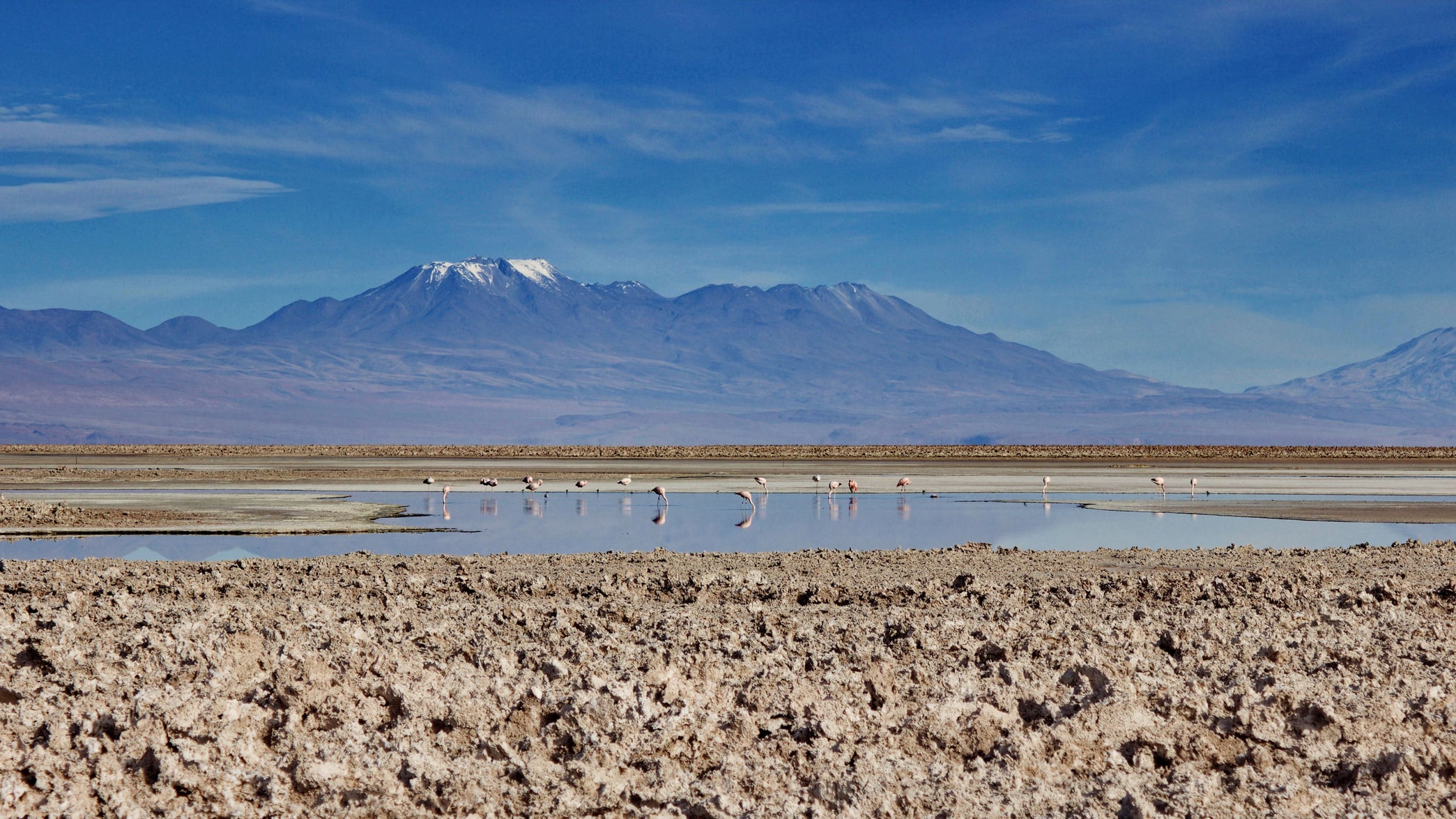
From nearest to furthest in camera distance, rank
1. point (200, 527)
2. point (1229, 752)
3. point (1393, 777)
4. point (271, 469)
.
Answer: point (1393, 777), point (1229, 752), point (200, 527), point (271, 469)

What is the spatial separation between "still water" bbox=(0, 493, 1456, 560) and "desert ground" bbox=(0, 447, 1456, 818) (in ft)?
20.6

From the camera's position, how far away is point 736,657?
25.9 feet

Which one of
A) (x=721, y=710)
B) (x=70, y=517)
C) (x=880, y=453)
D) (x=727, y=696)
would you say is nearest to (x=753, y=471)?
(x=880, y=453)

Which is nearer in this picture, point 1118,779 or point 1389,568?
point 1118,779

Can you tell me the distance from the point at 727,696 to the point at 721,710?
176 mm

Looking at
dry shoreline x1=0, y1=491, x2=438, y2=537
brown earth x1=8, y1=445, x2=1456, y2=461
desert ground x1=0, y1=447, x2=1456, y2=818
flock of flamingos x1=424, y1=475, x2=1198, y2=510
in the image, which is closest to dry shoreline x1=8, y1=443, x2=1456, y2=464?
brown earth x1=8, y1=445, x2=1456, y2=461

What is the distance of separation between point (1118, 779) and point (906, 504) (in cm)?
2429

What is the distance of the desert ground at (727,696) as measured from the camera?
5848 millimetres

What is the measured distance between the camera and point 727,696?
23.0ft

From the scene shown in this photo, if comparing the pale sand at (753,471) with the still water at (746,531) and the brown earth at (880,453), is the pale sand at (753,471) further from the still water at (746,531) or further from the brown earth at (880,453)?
the still water at (746,531)

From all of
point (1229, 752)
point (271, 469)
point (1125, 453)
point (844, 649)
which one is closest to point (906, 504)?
point (844, 649)

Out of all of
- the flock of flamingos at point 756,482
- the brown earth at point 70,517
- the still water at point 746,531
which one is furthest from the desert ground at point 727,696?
the flock of flamingos at point 756,482

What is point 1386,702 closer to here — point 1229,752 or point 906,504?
point 1229,752

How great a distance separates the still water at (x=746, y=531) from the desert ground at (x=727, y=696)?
627cm
